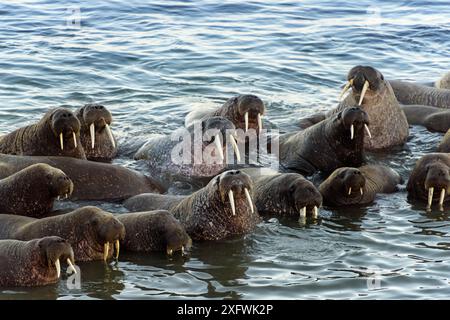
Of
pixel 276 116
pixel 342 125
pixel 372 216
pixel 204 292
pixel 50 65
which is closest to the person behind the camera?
pixel 204 292

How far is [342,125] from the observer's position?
13.1 metres

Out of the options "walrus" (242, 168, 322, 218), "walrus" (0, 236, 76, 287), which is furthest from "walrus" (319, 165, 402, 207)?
"walrus" (0, 236, 76, 287)

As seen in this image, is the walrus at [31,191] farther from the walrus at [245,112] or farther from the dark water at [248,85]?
the walrus at [245,112]

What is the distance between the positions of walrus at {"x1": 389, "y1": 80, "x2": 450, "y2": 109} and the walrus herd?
1.23 meters

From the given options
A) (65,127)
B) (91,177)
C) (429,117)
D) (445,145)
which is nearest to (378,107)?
(429,117)

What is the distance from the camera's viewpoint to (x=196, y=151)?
42.9 feet

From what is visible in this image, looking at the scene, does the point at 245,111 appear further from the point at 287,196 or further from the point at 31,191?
the point at 31,191

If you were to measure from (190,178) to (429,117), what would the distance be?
4.42 metres

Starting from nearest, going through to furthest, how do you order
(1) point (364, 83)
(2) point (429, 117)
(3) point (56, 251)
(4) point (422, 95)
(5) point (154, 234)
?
(3) point (56, 251) < (5) point (154, 234) < (1) point (364, 83) < (2) point (429, 117) < (4) point (422, 95)

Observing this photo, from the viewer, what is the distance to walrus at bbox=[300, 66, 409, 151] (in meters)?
14.6
